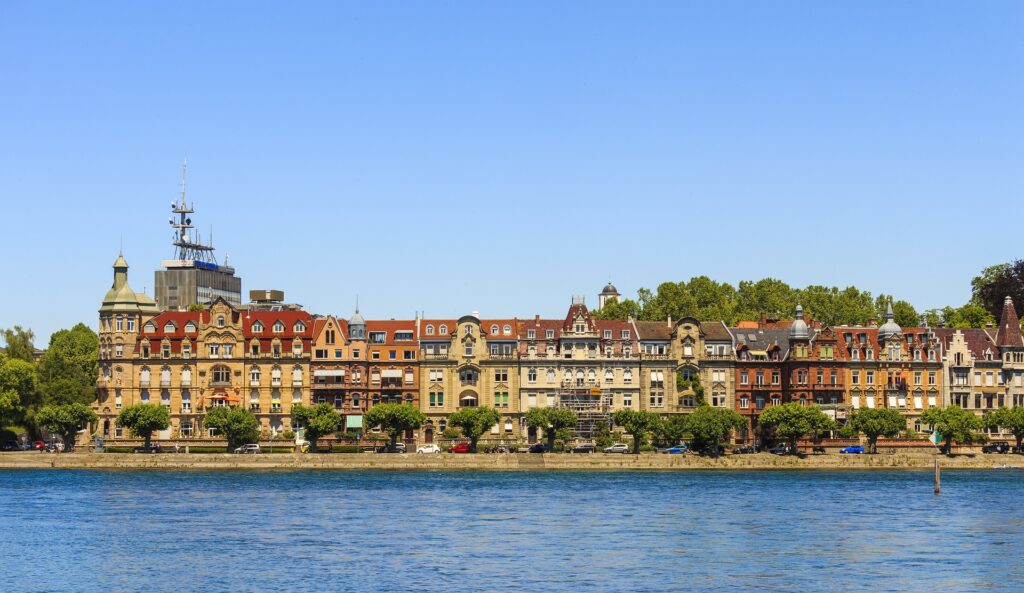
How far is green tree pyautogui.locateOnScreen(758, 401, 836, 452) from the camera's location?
140 m

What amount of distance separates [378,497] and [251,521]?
16.4 m

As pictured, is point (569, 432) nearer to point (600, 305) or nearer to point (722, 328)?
point (722, 328)

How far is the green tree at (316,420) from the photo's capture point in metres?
139

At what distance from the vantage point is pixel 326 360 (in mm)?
151375

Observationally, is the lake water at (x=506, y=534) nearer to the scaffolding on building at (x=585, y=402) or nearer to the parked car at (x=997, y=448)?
the parked car at (x=997, y=448)

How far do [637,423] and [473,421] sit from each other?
44.6 ft

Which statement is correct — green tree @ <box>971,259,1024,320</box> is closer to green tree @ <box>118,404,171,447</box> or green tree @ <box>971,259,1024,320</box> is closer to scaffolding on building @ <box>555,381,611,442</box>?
A: scaffolding on building @ <box>555,381,611,442</box>

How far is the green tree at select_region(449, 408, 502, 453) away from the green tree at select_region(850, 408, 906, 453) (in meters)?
30.8

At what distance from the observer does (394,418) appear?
140 m

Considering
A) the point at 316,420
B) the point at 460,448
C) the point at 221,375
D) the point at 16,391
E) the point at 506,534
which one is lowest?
the point at 506,534

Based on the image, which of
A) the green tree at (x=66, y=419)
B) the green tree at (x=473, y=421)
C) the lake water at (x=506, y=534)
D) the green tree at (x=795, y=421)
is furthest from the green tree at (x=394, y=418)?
the green tree at (x=795, y=421)

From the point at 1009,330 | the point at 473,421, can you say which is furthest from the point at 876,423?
the point at 473,421

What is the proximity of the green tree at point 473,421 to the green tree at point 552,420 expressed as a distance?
3515 mm

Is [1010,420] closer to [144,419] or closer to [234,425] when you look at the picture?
[234,425]
